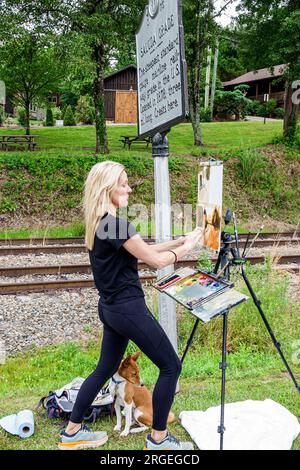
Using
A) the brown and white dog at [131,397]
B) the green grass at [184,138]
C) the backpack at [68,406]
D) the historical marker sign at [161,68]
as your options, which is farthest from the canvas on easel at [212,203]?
the green grass at [184,138]

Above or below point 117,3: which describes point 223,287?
below

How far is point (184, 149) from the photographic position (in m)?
22.6

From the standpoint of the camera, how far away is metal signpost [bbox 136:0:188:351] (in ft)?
12.5

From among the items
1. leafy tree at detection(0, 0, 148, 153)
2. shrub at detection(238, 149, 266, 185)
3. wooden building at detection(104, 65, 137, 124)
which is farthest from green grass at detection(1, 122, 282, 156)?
wooden building at detection(104, 65, 137, 124)

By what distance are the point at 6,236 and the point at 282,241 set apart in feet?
24.0

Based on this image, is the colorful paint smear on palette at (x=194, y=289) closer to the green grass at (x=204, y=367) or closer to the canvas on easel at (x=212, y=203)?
the canvas on easel at (x=212, y=203)

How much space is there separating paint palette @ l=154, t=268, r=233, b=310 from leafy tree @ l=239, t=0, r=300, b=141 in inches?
648

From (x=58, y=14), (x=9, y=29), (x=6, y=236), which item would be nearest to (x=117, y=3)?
(x=58, y=14)

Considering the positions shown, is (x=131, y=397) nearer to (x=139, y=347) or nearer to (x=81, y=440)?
(x=81, y=440)

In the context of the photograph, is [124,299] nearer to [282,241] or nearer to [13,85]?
[282,241]

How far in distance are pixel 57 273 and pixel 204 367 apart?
5.13 m

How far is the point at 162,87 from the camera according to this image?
13.8 ft

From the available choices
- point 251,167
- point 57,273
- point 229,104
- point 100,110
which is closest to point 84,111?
point 229,104

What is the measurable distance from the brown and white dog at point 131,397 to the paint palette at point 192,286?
63cm
